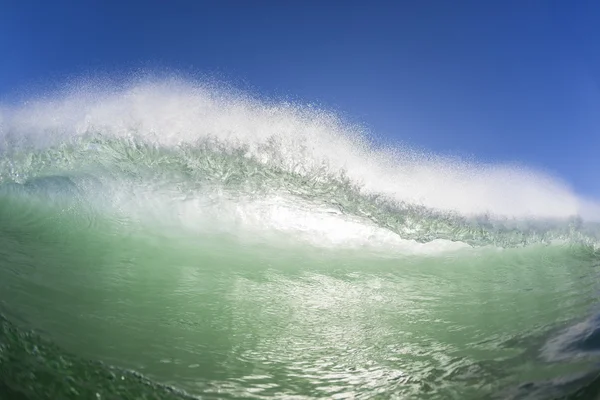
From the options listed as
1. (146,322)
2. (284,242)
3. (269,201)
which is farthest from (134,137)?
(146,322)

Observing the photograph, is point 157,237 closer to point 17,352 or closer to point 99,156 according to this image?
point 99,156

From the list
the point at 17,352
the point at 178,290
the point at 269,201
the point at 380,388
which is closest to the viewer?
the point at 17,352

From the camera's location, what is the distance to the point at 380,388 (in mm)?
3688

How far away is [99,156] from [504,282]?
820cm

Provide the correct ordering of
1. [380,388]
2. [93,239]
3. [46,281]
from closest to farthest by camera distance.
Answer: [380,388]
[46,281]
[93,239]

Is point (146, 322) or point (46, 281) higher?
point (46, 281)

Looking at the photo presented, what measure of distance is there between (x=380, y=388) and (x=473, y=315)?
2.54m

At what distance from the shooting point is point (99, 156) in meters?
8.38

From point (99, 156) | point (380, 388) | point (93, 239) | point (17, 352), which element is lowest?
point (380, 388)

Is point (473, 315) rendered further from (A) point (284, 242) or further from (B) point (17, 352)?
(B) point (17, 352)

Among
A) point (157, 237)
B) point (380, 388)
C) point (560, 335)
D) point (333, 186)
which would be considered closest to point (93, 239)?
point (157, 237)

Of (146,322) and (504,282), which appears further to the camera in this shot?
(504,282)

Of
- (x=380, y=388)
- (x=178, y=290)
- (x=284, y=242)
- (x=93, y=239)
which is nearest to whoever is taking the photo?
(x=380, y=388)

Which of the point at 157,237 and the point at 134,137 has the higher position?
the point at 134,137
